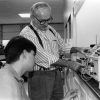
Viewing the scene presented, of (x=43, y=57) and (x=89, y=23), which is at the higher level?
(x=89, y=23)

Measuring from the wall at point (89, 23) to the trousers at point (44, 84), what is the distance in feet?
2.80

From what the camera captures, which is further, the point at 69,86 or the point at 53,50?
the point at 69,86

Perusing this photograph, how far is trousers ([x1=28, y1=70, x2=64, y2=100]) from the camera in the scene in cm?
250

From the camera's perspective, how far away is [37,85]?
2533 mm

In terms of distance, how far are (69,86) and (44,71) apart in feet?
1.98

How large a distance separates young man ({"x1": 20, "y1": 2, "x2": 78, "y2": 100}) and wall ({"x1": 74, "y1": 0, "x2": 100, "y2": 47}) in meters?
0.81

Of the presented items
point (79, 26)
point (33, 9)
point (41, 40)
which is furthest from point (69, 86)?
point (79, 26)

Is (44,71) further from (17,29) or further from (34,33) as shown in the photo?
(17,29)

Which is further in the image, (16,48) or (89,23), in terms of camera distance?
(89,23)

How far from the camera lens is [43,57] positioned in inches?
94.7

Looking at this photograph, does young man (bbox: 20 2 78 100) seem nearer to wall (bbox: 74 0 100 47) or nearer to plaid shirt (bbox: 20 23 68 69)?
plaid shirt (bbox: 20 23 68 69)

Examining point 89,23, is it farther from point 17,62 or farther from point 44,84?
point 17,62

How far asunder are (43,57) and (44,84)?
322 millimetres

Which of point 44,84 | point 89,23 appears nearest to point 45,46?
point 44,84
